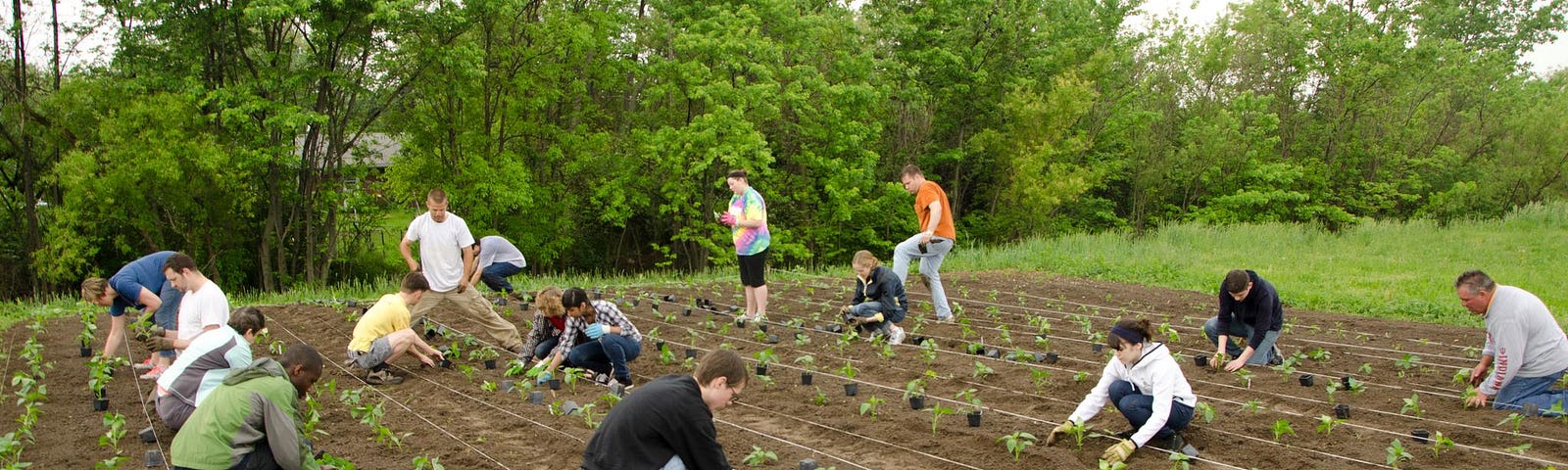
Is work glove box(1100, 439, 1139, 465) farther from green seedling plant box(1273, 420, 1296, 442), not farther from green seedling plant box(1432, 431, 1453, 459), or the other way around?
green seedling plant box(1432, 431, 1453, 459)

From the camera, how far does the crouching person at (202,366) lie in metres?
5.23

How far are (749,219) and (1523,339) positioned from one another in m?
5.31

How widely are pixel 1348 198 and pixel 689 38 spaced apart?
18417 mm

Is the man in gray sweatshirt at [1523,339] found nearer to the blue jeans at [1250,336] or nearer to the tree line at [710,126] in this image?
the blue jeans at [1250,336]

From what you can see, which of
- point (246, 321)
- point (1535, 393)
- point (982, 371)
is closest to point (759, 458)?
point (982, 371)

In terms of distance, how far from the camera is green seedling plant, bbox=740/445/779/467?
489 centimetres

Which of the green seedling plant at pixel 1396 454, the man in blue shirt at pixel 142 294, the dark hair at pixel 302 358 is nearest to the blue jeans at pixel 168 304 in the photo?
the man in blue shirt at pixel 142 294

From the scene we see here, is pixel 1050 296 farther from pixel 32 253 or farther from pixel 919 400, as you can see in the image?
pixel 32 253

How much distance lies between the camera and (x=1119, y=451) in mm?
4824

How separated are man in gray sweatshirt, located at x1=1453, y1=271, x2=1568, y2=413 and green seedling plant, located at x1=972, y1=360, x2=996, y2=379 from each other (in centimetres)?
273

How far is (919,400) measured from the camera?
6.12 meters

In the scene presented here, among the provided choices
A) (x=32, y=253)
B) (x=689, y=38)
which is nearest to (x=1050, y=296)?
(x=689, y=38)

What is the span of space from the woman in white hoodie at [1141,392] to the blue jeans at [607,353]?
280 centimetres

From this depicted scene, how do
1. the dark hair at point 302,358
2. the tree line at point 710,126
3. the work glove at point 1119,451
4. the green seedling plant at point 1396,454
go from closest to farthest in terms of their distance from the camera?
the dark hair at point 302,358, the green seedling plant at point 1396,454, the work glove at point 1119,451, the tree line at point 710,126
